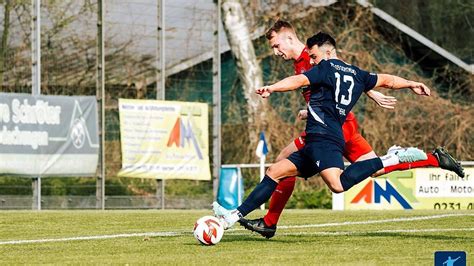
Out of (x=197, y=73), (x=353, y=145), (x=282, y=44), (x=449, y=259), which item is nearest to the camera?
(x=449, y=259)

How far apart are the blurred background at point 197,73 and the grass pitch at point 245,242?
365 inches

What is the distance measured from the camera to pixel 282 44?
37.6 feet

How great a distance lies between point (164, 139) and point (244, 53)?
6.62 meters

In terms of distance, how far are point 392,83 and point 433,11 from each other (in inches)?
963

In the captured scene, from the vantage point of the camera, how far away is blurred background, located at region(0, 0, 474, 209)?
2336 centimetres

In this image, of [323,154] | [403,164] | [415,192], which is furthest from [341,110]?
[415,192]

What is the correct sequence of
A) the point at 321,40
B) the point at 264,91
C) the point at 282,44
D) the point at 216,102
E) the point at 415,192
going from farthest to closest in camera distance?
the point at 216,102, the point at 415,192, the point at 282,44, the point at 321,40, the point at 264,91

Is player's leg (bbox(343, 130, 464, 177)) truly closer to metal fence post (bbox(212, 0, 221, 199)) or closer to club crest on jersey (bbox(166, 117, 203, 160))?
club crest on jersey (bbox(166, 117, 203, 160))

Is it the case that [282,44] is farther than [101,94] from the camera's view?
No

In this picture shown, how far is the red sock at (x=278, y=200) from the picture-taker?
35.9 ft

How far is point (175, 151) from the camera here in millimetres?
24109

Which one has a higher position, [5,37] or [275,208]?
[5,37]

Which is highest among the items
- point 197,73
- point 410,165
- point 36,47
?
point 36,47

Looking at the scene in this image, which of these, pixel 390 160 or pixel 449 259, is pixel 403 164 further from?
pixel 449 259
